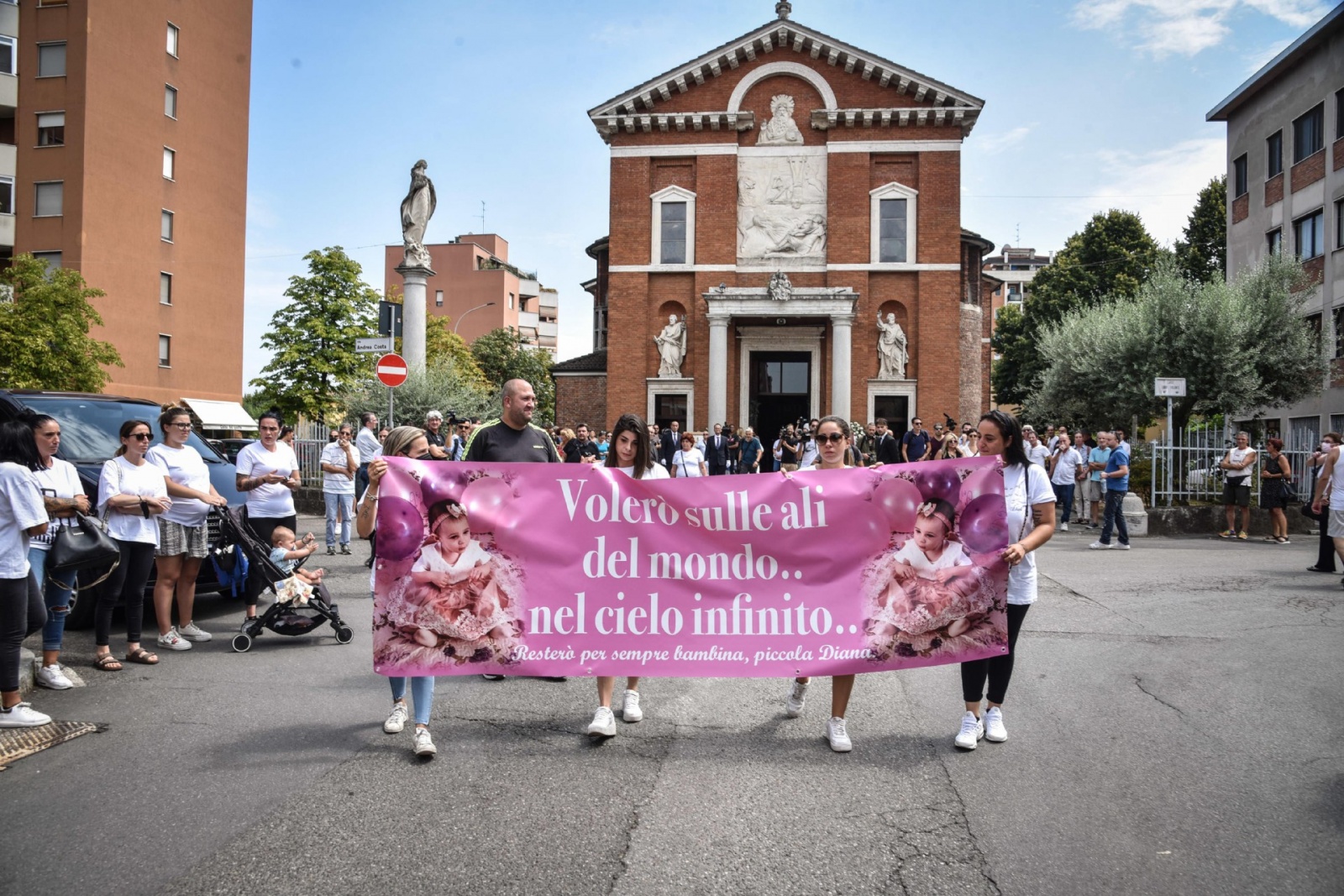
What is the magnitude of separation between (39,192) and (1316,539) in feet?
143

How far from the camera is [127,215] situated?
40469mm

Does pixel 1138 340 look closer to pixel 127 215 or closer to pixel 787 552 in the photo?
pixel 787 552

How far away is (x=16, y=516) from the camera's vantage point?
559cm

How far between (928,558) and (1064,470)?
14.8m

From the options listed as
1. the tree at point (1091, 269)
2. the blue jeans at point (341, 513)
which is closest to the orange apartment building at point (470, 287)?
the tree at point (1091, 269)

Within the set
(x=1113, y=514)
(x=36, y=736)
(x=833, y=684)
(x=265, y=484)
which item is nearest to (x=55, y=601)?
(x=36, y=736)

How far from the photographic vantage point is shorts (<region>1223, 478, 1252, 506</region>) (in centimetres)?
1803

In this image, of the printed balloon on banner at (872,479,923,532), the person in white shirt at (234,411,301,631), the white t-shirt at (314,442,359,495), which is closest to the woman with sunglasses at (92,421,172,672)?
the person in white shirt at (234,411,301,631)

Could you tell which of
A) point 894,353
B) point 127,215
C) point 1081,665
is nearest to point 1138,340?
point 894,353

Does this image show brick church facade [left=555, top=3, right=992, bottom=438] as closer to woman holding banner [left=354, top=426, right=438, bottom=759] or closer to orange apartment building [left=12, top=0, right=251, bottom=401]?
orange apartment building [left=12, top=0, right=251, bottom=401]

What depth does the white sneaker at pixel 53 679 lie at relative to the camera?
21.9 ft

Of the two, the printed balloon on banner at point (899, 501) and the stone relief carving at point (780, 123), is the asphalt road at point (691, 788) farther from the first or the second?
the stone relief carving at point (780, 123)

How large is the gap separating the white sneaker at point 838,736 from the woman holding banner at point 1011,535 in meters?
0.66

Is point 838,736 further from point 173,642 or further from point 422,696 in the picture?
point 173,642
